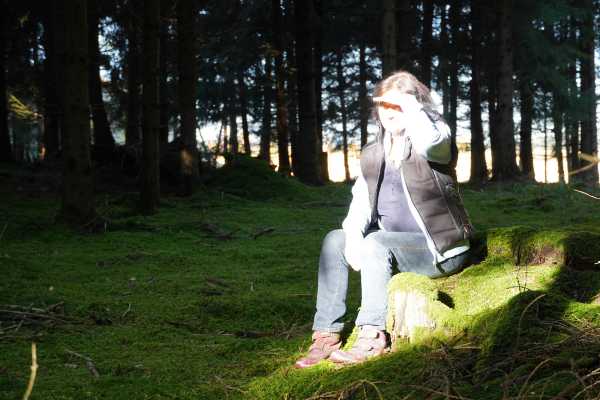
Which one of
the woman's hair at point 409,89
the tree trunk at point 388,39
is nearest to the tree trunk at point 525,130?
the tree trunk at point 388,39

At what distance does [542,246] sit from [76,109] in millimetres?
6102

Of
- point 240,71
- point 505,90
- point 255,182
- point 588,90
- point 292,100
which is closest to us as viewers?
point 255,182

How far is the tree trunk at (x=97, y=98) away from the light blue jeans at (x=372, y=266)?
12.2m

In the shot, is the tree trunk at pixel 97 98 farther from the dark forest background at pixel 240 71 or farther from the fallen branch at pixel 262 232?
the fallen branch at pixel 262 232

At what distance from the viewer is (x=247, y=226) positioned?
9664mm

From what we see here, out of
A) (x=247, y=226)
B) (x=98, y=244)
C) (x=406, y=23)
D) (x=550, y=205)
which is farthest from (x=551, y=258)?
(x=406, y=23)

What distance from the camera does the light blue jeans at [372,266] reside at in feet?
11.3

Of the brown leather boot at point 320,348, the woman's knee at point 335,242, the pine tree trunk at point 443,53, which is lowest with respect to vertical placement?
the brown leather boot at point 320,348

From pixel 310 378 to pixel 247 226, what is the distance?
262 inches

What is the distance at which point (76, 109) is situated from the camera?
8.08 meters

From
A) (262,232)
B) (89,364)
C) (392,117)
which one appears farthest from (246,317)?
(262,232)

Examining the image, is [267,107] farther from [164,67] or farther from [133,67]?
[133,67]

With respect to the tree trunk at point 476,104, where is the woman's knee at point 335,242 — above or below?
below

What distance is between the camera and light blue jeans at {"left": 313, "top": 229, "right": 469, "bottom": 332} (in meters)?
3.44
